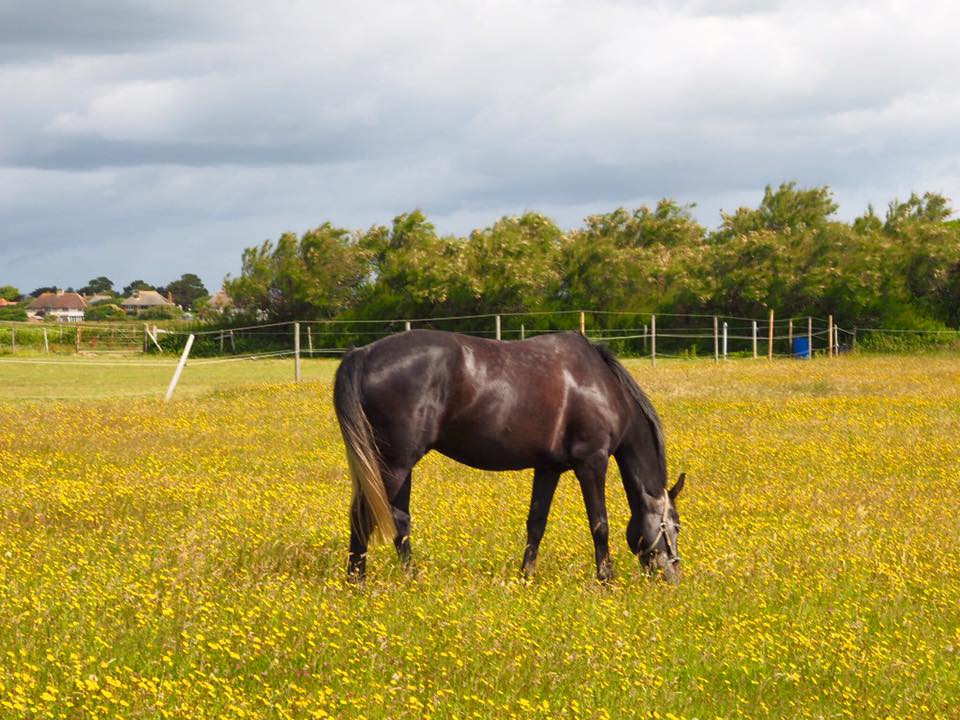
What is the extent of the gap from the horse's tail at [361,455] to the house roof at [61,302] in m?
199

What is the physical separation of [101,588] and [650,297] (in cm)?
4288

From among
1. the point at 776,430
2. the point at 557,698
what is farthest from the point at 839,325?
the point at 557,698

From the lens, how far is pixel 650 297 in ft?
155

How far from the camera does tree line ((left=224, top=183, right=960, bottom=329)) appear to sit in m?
43.7

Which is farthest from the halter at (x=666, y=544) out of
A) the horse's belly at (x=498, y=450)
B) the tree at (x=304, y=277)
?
the tree at (x=304, y=277)

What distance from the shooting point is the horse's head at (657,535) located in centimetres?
728

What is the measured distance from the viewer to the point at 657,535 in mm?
7301

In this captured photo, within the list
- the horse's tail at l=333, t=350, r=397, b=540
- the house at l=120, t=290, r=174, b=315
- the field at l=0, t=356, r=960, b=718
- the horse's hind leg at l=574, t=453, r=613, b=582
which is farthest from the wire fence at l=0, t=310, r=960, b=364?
the house at l=120, t=290, r=174, b=315

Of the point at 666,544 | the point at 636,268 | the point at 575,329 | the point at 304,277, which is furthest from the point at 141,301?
the point at 666,544

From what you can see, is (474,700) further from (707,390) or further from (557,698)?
(707,390)

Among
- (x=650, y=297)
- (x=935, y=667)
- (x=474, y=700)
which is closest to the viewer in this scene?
(x=474, y=700)

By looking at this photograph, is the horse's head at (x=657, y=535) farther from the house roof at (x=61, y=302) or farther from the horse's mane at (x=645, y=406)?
the house roof at (x=61, y=302)

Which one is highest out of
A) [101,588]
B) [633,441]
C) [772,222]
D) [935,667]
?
[772,222]

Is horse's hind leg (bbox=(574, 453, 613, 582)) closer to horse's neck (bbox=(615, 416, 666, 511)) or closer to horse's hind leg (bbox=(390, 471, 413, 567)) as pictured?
horse's neck (bbox=(615, 416, 666, 511))
